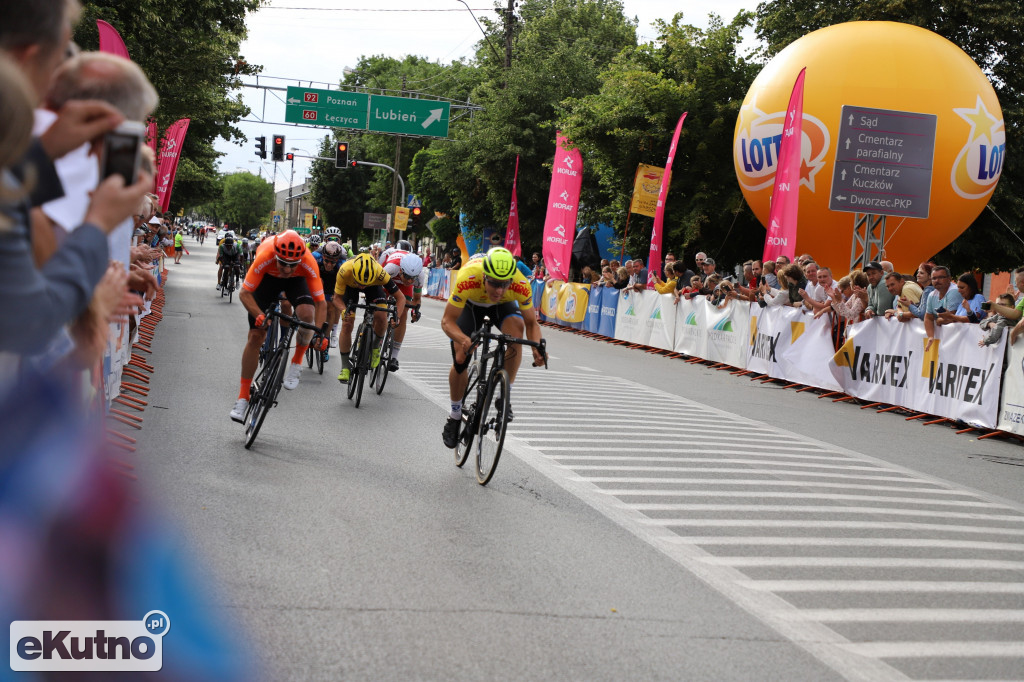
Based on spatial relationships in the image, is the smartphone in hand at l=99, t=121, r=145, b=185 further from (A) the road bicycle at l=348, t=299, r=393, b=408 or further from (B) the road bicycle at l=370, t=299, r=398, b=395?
(B) the road bicycle at l=370, t=299, r=398, b=395

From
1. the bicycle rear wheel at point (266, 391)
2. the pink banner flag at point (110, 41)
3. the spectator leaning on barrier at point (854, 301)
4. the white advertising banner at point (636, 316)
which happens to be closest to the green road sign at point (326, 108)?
the white advertising banner at point (636, 316)

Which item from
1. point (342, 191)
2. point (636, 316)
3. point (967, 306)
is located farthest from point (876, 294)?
point (342, 191)

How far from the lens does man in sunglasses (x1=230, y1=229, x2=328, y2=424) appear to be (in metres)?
9.01

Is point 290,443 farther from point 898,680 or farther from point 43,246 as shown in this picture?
point 43,246

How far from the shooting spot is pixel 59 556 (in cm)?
256

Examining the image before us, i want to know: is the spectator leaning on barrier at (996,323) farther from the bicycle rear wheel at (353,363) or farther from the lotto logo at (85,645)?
the lotto logo at (85,645)

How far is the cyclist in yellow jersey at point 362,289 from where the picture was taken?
12.4m

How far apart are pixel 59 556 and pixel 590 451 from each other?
7004 mm

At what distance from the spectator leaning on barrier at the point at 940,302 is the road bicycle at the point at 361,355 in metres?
6.84

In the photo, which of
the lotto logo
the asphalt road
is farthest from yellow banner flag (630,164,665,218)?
the lotto logo

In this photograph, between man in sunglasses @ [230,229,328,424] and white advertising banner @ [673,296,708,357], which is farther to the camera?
white advertising banner @ [673,296,708,357]

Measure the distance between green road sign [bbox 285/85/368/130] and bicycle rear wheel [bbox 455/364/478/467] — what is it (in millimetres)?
35404

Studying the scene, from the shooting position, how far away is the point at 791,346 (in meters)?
16.8

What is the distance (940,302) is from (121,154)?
13.2 metres
